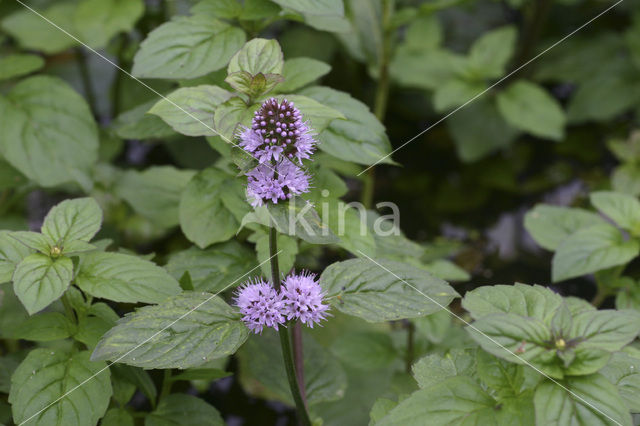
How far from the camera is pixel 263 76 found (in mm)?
1156

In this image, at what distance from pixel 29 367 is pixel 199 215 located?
1.49 feet

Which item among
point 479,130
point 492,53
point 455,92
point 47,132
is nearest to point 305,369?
point 47,132

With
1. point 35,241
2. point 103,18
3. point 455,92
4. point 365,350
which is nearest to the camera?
point 35,241

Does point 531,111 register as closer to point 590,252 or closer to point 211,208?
point 590,252

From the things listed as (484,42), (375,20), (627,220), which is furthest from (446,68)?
(627,220)

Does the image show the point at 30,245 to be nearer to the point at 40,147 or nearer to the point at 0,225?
the point at 40,147

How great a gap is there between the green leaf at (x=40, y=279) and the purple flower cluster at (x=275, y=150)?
1.19ft

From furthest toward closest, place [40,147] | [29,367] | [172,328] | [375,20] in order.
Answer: [375,20] < [40,147] < [29,367] < [172,328]

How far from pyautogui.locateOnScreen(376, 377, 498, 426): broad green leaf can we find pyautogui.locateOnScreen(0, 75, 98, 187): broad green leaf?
115 cm

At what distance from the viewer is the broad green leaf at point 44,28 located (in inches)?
84.4

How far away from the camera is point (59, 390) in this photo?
3.69ft

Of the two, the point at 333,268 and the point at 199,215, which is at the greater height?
the point at 199,215

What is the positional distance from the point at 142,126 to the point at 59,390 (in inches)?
25.4

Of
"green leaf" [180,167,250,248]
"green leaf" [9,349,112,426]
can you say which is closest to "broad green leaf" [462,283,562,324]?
"green leaf" [180,167,250,248]
